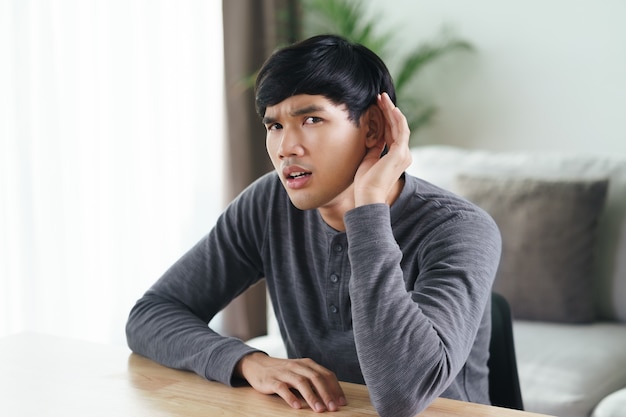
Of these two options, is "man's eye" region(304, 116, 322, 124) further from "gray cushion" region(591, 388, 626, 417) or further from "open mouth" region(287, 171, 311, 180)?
"gray cushion" region(591, 388, 626, 417)

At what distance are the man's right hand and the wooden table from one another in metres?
0.01

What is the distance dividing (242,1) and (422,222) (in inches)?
95.8

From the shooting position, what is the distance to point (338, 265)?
141cm

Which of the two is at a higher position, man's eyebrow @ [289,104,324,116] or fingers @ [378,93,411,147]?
man's eyebrow @ [289,104,324,116]

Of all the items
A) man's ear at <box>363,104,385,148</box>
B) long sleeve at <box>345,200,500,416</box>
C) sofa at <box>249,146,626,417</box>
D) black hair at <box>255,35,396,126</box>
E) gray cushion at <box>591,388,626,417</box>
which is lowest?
gray cushion at <box>591,388,626,417</box>

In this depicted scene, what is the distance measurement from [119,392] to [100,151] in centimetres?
193

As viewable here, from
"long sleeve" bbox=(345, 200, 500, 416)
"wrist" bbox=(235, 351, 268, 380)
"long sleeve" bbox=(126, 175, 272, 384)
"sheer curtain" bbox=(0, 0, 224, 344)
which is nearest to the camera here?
"long sleeve" bbox=(345, 200, 500, 416)

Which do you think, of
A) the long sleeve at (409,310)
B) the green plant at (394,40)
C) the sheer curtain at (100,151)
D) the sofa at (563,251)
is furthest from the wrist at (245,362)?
the green plant at (394,40)

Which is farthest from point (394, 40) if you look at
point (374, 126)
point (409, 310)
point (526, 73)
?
point (409, 310)


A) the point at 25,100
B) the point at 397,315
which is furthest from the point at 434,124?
the point at 397,315

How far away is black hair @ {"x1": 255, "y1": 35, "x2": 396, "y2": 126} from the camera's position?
1.23 meters

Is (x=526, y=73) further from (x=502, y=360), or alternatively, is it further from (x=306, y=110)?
(x=306, y=110)

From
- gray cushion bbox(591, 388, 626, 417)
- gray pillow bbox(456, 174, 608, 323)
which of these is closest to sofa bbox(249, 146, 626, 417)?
gray pillow bbox(456, 174, 608, 323)

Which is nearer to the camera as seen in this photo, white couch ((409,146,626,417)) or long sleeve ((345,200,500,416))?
long sleeve ((345,200,500,416))
